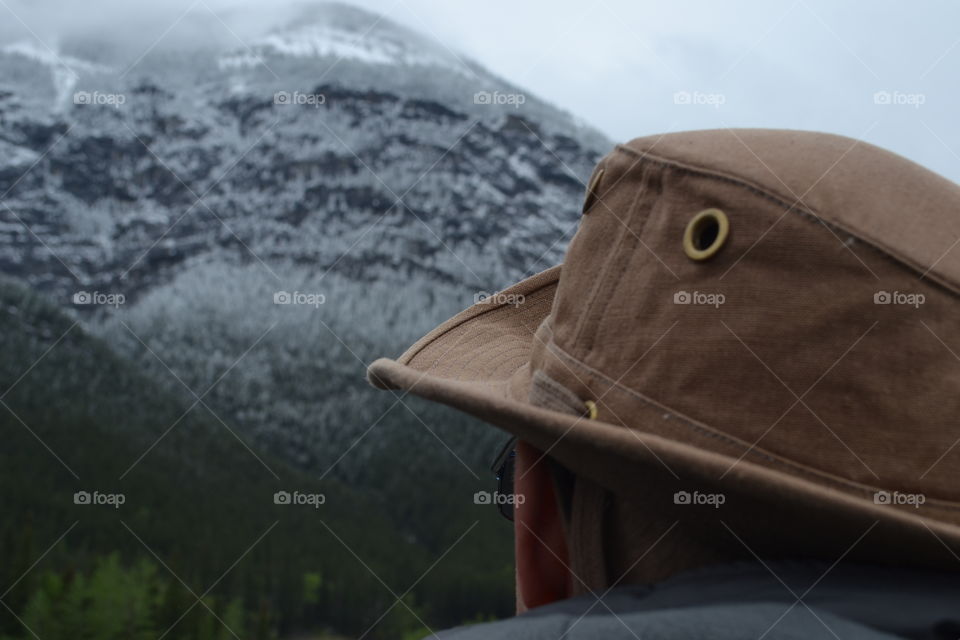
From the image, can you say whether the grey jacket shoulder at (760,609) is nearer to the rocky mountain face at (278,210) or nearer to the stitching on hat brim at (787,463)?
the stitching on hat brim at (787,463)

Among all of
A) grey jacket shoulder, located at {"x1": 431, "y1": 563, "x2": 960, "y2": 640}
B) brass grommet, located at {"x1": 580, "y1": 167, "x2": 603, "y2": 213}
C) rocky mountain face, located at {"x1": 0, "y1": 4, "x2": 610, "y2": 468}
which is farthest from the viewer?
rocky mountain face, located at {"x1": 0, "y1": 4, "x2": 610, "y2": 468}

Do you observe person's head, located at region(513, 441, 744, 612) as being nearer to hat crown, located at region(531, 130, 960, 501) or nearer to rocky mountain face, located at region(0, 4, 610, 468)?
hat crown, located at region(531, 130, 960, 501)

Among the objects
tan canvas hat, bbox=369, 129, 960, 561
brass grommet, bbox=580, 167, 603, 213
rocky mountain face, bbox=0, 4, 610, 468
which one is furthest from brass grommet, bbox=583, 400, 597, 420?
rocky mountain face, bbox=0, 4, 610, 468

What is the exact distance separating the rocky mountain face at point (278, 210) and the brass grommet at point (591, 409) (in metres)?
14.6

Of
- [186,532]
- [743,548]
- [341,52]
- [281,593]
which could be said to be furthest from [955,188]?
[341,52]

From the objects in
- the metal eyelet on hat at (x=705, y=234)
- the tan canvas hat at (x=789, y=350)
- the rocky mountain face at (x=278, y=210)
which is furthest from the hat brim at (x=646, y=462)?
the rocky mountain face at (x=278, y=210)

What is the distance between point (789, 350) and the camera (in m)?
0.88

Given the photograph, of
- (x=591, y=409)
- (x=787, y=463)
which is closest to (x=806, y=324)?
(x=787, y=463)

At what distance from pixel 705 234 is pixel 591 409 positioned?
24cm

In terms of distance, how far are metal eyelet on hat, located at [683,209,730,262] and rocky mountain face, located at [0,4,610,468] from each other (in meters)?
14.7

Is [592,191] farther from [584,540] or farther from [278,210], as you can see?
[278,210]

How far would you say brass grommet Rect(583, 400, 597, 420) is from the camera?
98 centimetres

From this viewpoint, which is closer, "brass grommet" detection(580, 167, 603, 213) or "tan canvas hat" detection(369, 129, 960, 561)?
"tan canvas hat" detection(369, 129, 960, 561)

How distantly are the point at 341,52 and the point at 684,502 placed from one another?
3208cm
